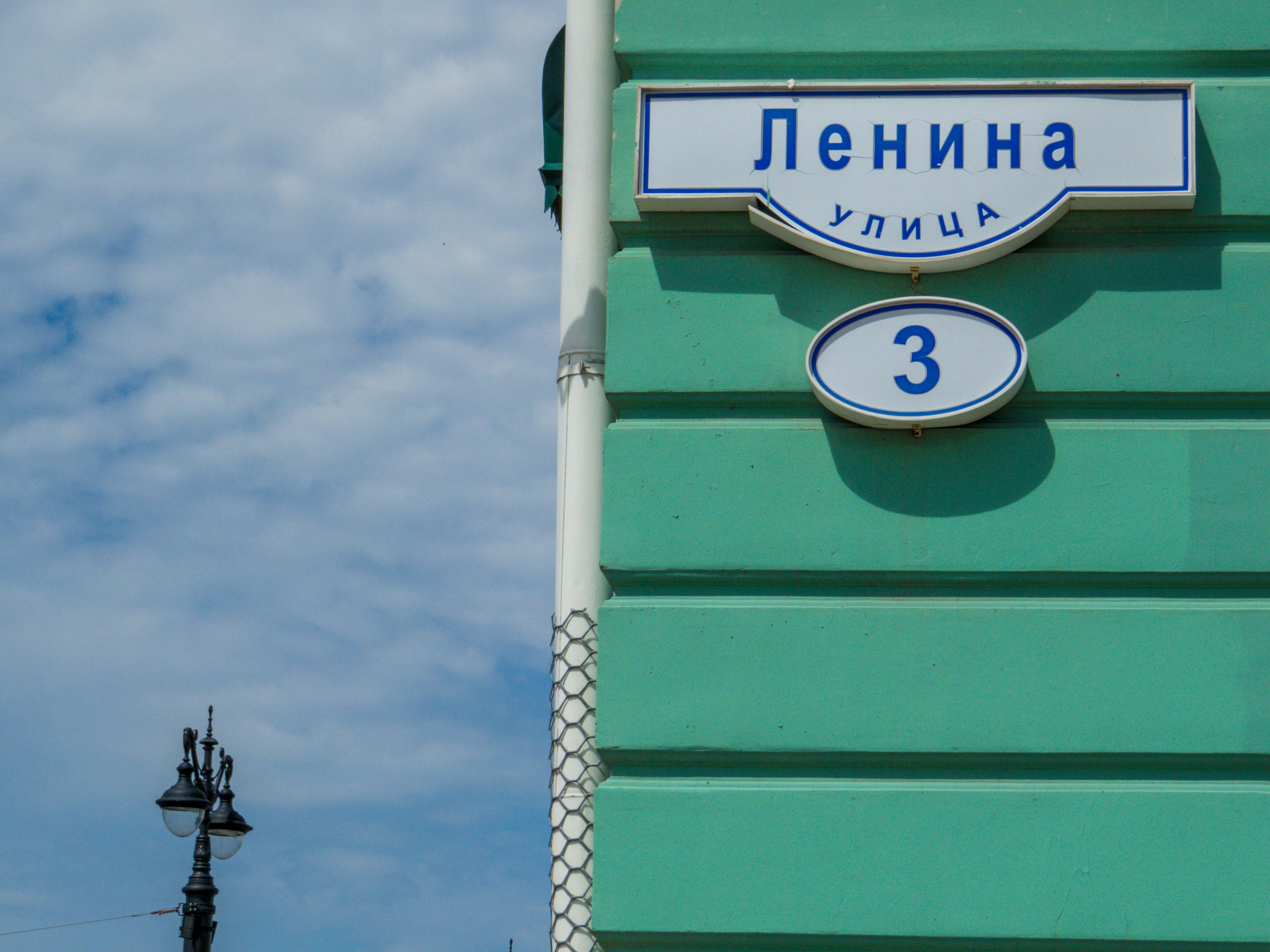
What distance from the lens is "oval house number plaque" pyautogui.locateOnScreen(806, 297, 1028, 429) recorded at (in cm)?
436

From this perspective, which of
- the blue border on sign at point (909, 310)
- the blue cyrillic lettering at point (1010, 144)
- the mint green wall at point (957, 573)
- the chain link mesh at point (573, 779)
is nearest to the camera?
the mint green wall at point (957, 573)

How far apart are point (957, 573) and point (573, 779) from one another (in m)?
1.31

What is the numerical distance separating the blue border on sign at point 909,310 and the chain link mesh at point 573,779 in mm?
1055

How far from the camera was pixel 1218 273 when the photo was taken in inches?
177

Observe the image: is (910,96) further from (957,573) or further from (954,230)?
(957,573)

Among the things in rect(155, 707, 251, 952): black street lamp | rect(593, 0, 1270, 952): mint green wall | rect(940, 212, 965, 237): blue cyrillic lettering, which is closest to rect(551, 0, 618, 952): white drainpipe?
→ rect(593, 0, 1270, 952): mint green wall

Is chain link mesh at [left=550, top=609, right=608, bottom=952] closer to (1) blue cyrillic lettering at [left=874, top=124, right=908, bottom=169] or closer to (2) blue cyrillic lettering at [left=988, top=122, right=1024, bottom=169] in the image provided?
(1) blue cyrillic lettering at [left=874, top=124, right=908, bottom=169]

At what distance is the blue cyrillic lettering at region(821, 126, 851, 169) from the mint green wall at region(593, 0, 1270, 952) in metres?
0.21

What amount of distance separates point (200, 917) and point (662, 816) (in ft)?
30.4

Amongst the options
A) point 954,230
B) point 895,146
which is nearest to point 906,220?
point 954,230

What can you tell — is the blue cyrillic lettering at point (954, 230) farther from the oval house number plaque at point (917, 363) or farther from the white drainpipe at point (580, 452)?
the white drainpipe at point (580, 452)

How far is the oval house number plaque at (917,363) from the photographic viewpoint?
436 cm

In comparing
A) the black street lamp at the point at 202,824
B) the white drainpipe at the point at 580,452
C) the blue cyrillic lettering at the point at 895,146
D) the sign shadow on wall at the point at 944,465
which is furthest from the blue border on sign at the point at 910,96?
the black street lamp at the point at 202,824

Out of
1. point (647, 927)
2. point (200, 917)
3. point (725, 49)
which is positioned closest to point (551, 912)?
point (647, 927)
